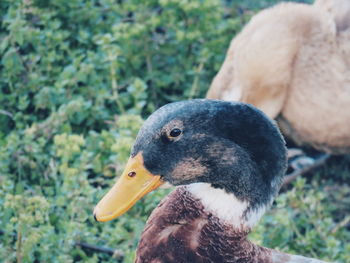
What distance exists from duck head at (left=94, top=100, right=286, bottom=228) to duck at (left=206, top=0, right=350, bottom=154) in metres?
1.84

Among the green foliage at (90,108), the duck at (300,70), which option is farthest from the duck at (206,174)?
the duck at (300,70)

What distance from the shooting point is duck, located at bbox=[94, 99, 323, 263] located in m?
2.51

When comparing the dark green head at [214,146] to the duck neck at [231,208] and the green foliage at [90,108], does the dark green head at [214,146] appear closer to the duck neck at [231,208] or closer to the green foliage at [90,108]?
the duck neck at [231,208]

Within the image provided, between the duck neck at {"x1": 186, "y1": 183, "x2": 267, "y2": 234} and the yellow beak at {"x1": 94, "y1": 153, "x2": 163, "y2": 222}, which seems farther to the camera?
the duck neck at {"x1": 186, "y1": 183, "x2": 267, "y2": 234}

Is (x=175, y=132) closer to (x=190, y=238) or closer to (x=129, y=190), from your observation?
(x=129, y=190)

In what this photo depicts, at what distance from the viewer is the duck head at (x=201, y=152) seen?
8.20 feet

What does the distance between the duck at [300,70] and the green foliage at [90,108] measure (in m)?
0.33

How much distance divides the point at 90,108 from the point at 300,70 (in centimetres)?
126

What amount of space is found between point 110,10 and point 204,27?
666 mm

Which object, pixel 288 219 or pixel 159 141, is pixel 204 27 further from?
pixel 159 141

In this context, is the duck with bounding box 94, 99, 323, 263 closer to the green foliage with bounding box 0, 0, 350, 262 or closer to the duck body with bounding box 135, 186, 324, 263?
the duck body with bounding box 135, 186, 324, 263

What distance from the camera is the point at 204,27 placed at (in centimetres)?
479

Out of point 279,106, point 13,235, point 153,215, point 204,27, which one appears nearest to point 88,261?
point 13,235

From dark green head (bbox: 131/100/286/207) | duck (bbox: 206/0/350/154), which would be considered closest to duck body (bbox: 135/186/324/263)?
dark green head (bbox: 131/100/286/207)
